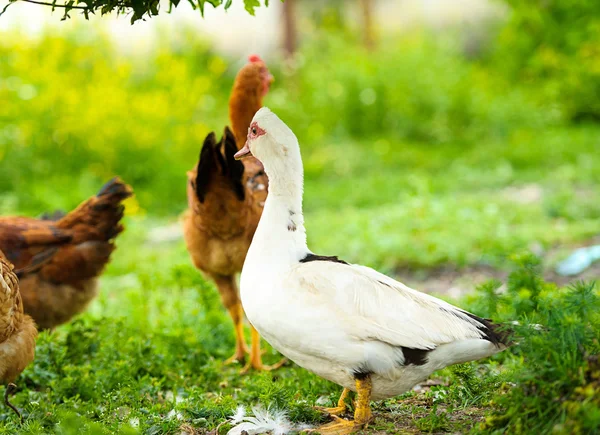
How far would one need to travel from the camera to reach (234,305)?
5305 mm

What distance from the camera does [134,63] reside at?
1350 centimetres

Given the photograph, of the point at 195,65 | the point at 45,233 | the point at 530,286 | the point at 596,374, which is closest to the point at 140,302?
the point at 45,233

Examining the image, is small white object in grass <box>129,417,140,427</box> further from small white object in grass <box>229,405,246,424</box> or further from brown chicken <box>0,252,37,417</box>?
brown chicken <box>0,252,37,417</box>

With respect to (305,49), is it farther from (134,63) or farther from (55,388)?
(55,388)

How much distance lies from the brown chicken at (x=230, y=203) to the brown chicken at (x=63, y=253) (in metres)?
0.66

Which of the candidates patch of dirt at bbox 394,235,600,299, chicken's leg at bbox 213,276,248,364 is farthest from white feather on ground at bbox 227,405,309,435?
patch of dirt at bbox 394,235,600,299

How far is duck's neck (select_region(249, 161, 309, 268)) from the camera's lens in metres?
3.32

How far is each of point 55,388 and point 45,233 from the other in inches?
59.3

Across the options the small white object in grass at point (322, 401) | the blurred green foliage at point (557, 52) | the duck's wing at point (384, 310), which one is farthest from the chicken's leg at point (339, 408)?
the blurred green foliage at point (557, 52)

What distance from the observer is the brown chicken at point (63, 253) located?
17.0ft

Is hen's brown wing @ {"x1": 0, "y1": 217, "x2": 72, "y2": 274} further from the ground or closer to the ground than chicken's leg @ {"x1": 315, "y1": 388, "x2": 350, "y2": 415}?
further from the ground

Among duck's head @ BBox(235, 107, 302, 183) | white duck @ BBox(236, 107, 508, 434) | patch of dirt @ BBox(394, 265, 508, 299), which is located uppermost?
duck's head @ BBox(235, 107, 302, 183)

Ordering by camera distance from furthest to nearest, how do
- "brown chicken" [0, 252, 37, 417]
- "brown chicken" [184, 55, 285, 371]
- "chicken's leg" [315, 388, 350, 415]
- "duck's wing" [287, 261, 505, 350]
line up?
"brown chicken" [184, 55, 285, 371] < "brown chicken" [0, 252, 37, 417] < "chicken's leg" [315, 388, 350, 415] < "duck's wing" [287, 261, 505, 350]

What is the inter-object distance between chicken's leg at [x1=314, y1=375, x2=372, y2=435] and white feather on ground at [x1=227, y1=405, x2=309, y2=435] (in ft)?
0.42
